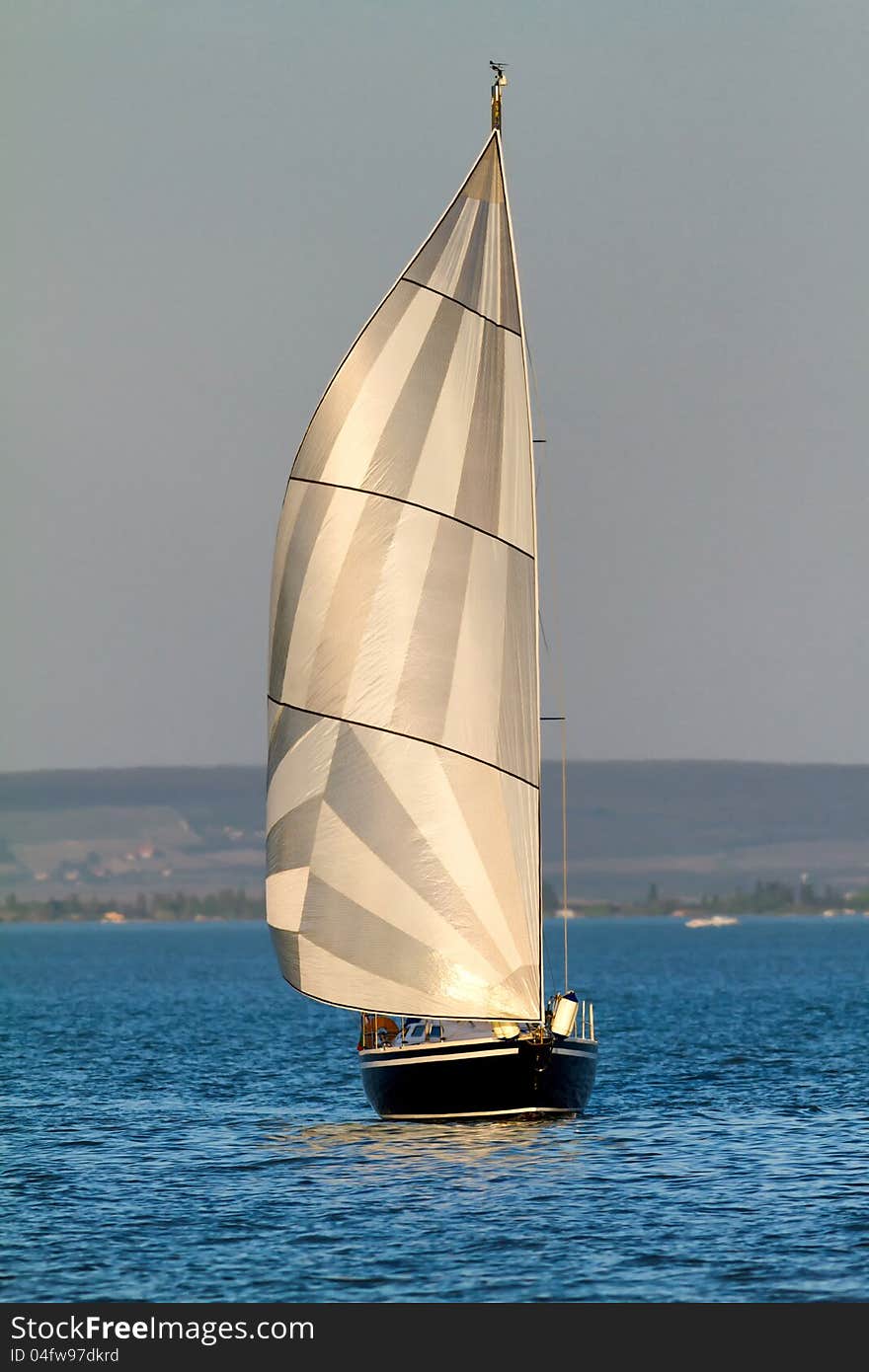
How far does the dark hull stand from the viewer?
39.0m

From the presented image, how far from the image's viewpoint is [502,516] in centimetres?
4128

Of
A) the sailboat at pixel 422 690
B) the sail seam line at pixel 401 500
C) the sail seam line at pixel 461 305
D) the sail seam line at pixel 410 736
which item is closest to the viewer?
the sailboat at pixel 422 690

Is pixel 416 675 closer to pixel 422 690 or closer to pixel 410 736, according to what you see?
pixel 422 690

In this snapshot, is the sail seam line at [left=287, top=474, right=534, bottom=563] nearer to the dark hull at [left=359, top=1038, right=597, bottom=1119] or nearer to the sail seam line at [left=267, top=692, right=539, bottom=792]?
the sail seam line at [left=267, top=692, right=539, bottom=792]

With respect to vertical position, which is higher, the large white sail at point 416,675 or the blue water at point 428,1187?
the large white sail at point 416,675

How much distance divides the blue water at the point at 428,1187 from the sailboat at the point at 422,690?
2.98 metres

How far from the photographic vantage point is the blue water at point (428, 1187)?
92.9 feet

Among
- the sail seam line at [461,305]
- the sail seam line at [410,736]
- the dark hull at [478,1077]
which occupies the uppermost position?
the sail seam line at [461,305]

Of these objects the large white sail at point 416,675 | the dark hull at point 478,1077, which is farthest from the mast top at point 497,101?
the dark hull at point 478,1077

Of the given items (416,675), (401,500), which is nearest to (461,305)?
(401,500)

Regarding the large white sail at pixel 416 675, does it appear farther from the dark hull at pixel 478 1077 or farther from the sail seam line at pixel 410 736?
the dark hull at pixel 478 1077

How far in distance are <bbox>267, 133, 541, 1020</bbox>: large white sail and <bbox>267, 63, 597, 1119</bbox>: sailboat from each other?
0.13ft
